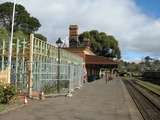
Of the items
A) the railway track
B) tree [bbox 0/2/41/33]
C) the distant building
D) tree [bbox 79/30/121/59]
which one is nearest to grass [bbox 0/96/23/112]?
the railway track

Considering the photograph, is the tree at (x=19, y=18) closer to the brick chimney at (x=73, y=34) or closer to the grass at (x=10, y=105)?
the brick chimney at (x=73, y=34)

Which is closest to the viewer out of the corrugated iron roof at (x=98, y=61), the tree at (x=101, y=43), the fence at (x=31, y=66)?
the fence at (x=31, y=66)

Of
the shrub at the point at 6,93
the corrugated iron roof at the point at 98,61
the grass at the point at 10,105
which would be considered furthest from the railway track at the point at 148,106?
the corrugated iron roof at the point at 98,61

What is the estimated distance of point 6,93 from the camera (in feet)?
64.0

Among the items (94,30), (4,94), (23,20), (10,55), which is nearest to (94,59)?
(23,20)

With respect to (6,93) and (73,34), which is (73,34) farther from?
(6,93)

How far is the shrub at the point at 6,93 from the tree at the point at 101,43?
348 ft

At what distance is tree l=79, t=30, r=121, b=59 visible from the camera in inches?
4983

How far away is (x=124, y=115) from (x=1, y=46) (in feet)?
39.7

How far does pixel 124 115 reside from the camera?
17891mm

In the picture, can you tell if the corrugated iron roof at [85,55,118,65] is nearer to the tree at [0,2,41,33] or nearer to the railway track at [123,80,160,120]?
the tree at [0,2,41,33]

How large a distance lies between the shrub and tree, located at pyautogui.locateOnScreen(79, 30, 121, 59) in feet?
348

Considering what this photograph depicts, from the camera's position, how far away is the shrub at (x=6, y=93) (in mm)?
19422

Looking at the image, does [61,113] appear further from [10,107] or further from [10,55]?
[10,55]
